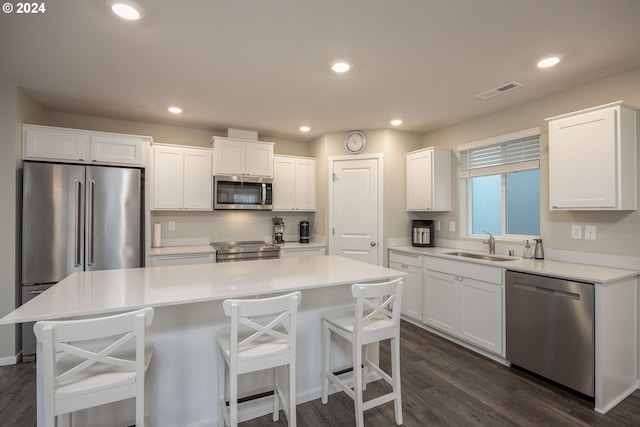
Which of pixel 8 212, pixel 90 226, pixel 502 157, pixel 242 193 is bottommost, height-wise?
pixel 90 226

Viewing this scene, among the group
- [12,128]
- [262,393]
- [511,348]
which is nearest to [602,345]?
[511,348]

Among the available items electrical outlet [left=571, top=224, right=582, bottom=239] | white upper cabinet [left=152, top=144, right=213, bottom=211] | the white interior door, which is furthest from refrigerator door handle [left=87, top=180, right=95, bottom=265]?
electrical outlet [left=571, top=224, right=582, bottom=239]

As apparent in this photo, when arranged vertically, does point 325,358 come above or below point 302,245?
below

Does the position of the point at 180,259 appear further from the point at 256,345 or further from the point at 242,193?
the point at 256,345

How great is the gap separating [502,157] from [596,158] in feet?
3.70

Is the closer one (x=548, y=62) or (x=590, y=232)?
(x=548, y=62)

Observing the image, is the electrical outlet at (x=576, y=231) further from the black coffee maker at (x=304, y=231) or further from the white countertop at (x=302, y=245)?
the black coffee maker at (x=304, y=231)

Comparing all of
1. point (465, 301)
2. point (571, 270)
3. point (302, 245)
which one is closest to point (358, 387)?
point (465, 301)

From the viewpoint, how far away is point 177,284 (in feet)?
6.31

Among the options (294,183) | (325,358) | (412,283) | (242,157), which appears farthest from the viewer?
(294,183)

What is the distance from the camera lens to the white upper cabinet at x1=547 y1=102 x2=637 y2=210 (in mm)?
2389

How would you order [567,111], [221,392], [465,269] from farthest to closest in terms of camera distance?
[465,269], [567,111], [221,392]

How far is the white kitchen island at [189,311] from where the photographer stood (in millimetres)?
1614

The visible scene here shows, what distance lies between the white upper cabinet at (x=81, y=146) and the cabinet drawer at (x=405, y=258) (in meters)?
3.27
